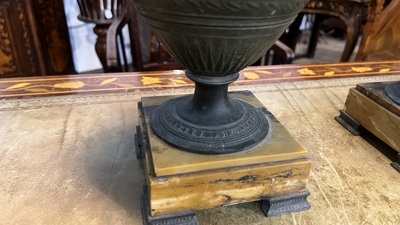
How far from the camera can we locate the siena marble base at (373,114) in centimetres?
73

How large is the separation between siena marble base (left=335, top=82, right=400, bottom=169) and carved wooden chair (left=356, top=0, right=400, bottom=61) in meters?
0.88

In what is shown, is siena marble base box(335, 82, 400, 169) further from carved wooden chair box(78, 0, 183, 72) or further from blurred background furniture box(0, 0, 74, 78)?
blurred background furniture box(0, 0, 74, 78)

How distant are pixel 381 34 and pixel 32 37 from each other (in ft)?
6.26

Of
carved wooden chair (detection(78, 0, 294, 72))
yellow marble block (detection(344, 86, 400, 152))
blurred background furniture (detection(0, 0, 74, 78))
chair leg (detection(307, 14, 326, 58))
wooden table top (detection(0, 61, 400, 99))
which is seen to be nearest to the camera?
yellow marble block (detection(344, 86, 400, 152))

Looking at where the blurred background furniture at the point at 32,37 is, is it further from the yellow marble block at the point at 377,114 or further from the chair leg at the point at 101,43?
the yellow marble block at the point at 377,114

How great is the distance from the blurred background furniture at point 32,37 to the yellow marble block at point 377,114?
1782 mm

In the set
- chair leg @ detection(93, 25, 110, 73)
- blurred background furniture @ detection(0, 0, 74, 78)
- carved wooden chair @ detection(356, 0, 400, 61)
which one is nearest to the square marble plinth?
chair leg @ detection(93, 25, 110, 73)

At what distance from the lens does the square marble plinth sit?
521 millimetres

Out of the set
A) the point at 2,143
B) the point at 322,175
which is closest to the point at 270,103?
the point at 322,175

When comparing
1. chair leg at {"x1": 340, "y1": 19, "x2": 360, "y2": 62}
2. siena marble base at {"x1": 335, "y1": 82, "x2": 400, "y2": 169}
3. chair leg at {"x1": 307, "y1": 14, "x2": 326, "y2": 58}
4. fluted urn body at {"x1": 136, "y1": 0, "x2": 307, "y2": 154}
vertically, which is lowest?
chair leg at {"x1": 307, "y1": 14, "x2": 326, "y2": 58}

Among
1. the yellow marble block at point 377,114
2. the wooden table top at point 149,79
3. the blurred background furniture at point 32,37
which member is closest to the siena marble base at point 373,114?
the yellow marble block at point 377,114

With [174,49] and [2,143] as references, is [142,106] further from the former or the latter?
[2,143]

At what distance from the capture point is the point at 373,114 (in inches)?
31.0

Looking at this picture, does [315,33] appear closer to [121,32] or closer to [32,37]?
[121,32]
